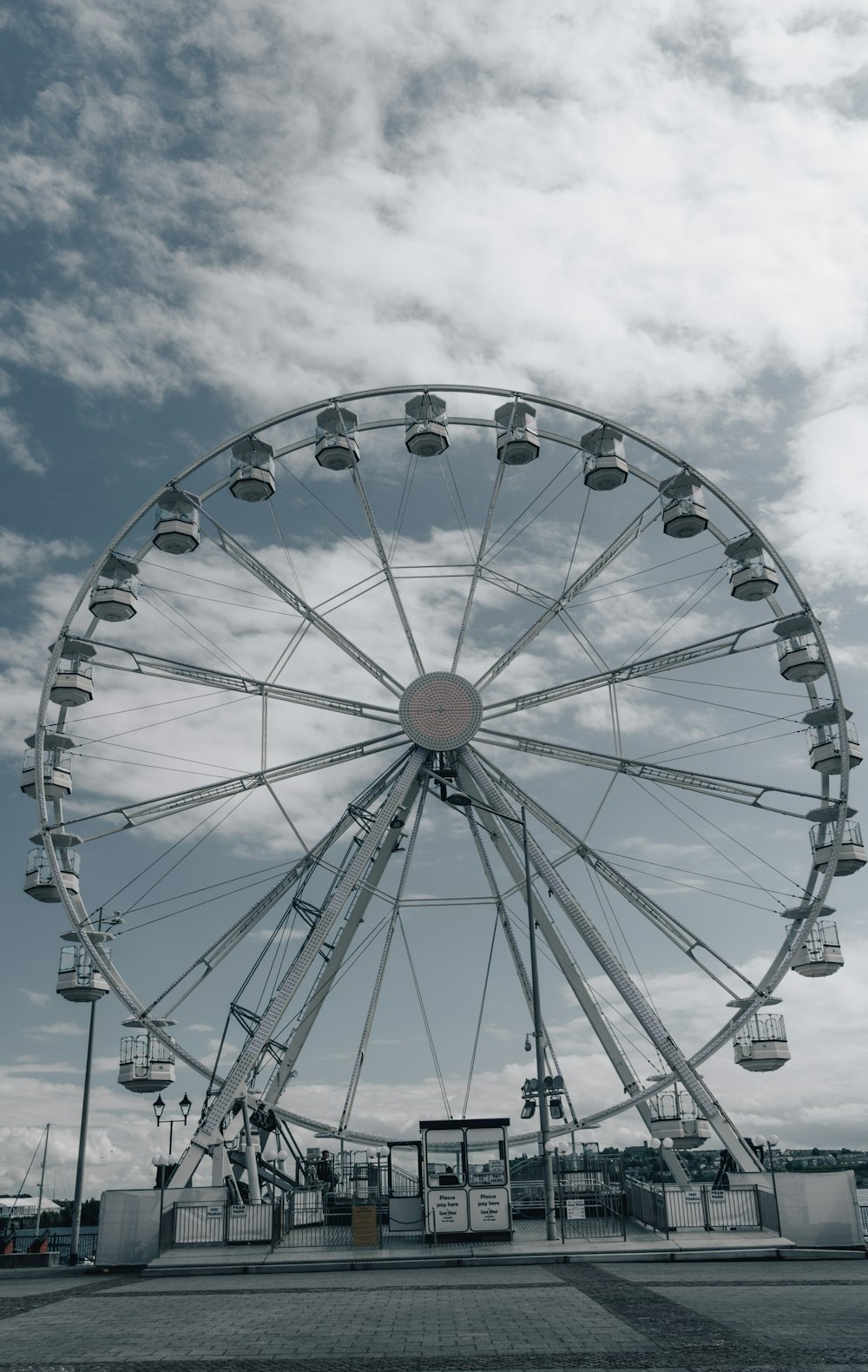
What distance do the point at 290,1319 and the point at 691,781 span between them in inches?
757

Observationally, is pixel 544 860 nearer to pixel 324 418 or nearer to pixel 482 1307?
pixel 324 418

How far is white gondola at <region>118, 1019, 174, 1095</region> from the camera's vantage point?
27.8 m

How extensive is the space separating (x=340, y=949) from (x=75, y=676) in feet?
33.0

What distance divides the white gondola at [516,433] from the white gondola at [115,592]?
35.5 ft

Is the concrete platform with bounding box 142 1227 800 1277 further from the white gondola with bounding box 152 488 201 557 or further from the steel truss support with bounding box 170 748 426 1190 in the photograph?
the white gondola with bounding box 152 488 201 557

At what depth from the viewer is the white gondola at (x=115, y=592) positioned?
1207 inches

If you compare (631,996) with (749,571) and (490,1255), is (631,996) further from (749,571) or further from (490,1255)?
(749,571)

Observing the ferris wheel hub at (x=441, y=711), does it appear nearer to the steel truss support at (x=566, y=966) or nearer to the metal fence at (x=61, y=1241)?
the steel truss support at (x=566, y=966)

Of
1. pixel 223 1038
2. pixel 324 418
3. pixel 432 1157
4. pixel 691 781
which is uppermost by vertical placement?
pixel 324 418

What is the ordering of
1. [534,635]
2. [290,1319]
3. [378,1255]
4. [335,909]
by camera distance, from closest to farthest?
[290,1319] < [378,1255] < [335,909] < [534,635]

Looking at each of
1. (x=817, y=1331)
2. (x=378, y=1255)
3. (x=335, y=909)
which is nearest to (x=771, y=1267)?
(x=378, y=1255)

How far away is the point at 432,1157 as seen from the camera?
24.6 metres

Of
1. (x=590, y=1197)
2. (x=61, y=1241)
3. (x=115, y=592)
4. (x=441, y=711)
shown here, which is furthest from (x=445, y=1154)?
(x=61, y=1241)

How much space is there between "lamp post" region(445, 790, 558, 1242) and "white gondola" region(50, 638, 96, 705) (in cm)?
1002
